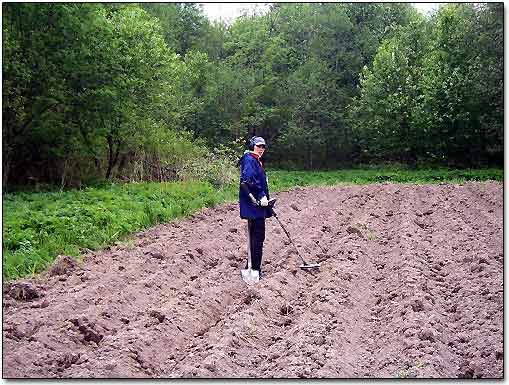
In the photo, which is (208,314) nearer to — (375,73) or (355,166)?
(355,166)

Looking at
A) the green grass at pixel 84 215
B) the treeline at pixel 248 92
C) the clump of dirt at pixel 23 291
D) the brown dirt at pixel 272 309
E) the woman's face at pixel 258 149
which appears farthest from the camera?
the treeline at pixel 248 92

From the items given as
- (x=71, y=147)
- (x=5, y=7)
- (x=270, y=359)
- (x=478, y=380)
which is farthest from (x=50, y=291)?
(x=71, y=147)

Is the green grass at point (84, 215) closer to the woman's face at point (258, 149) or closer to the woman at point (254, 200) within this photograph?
the woman at point (254, 200)

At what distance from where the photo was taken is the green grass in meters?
8.48

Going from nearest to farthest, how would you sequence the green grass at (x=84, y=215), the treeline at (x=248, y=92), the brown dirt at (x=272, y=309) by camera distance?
the brown dirt at (x=272, y=309), the green grass at (x=84, y=215), the treeline at (x=248, y=92)

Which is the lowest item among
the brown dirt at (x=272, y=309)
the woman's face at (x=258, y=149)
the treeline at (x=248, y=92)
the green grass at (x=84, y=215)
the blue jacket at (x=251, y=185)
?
the brown dirt at (x=272, y=309)

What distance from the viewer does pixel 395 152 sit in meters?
27.5

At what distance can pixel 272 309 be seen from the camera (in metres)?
6.50

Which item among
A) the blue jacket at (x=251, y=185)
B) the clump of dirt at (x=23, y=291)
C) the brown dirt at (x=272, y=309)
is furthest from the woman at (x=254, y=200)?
the clump of dirt at (x=23, y=291)

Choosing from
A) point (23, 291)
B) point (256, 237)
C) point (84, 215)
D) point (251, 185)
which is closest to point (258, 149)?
A: point (251, 185)

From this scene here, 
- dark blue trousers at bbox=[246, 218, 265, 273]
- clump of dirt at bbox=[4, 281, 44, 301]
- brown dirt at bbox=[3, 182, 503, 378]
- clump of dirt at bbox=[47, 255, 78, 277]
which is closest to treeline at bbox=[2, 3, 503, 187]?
clump of dirt at bbox=[47, 255, 78, 277]

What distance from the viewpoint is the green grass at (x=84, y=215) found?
334 inches

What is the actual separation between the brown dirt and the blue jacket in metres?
0.80

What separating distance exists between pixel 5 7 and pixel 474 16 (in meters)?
16.0
